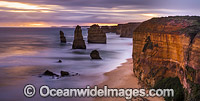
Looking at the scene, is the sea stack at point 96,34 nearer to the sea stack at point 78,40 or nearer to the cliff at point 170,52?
the sea stack at point 78,40

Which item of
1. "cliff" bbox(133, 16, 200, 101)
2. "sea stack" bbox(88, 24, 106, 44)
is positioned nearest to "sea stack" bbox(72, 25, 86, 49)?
"sea stack" bbox(88, 24, 106, 44)

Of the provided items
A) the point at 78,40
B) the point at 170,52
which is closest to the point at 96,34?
the point at 78,40

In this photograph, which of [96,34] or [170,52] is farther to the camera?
[96,34]

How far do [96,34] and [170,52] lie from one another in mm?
67728

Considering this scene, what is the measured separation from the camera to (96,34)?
83.9 metres

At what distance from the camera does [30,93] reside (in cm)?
2130

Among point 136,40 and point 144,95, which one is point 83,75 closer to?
point 136,40

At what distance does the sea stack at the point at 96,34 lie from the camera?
8269cm

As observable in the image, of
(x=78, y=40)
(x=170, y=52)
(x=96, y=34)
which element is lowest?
(x=78, y=40)

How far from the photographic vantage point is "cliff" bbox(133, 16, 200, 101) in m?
13.2

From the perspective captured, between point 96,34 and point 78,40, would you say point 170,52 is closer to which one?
point 78,40

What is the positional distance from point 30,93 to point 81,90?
5013 millimetres

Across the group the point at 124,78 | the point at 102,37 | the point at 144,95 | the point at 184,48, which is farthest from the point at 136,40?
the point at 102,37

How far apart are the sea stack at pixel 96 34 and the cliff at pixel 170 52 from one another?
59.9 meters
